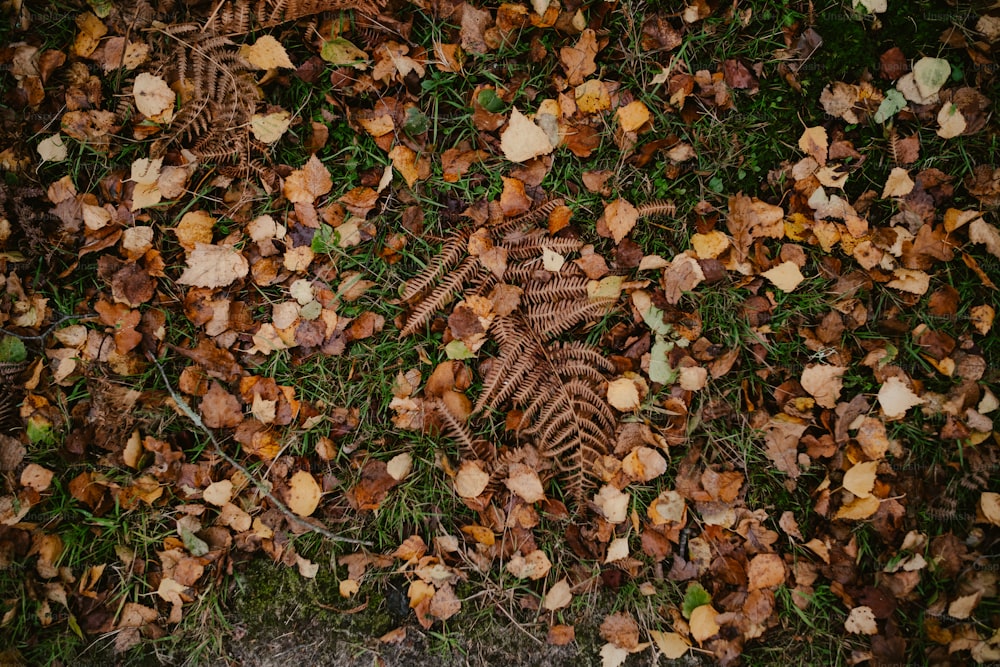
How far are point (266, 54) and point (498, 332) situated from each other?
1.57m

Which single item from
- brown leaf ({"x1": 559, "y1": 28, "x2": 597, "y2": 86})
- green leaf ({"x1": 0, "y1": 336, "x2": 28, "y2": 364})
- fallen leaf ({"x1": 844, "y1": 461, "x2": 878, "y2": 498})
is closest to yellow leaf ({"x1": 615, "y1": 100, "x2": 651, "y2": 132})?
brown leaf ({"x1": 559, "y1": 28, "x2": 597, "y2": 86})

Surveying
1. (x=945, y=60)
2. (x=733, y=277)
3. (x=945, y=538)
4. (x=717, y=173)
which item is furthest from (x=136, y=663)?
(x=945, y=60)

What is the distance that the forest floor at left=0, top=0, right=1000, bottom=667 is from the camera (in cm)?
238

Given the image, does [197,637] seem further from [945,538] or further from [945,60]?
[945,60]

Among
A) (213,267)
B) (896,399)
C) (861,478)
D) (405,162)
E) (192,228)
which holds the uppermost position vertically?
(405,162)

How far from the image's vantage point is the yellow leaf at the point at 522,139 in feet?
8.08

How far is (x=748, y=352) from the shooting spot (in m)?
2.50

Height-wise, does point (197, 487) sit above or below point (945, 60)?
below

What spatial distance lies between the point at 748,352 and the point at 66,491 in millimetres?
3071

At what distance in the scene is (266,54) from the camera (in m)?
2.41

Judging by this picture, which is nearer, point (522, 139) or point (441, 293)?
point (441, 293)

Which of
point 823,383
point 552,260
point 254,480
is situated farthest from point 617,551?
point 254,480

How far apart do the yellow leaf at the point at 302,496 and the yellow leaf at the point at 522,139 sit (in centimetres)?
169

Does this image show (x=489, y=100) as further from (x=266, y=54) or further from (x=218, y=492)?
(x=218, y=492)
